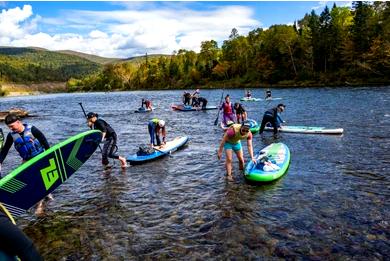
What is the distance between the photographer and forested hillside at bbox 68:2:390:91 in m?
74.1

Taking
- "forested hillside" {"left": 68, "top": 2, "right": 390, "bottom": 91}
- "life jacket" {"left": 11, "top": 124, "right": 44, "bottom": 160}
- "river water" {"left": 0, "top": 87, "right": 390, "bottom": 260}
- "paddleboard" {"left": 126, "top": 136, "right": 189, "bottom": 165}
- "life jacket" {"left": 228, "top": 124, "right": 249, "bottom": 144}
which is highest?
"forested hillside" {"left": 68, "top": 2, "right": 390, "bottom": 91}

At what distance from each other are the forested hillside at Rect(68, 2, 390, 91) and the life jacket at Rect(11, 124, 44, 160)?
7125cm

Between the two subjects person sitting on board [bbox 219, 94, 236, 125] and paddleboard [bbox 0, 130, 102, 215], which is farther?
person sitting on board [bbox 219, 94, 236, 125]

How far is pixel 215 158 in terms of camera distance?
1698 cm

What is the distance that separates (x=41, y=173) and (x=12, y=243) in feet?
19.5

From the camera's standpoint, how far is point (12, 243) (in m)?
3.66

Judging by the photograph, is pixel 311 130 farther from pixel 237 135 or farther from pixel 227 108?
pixel 237 135

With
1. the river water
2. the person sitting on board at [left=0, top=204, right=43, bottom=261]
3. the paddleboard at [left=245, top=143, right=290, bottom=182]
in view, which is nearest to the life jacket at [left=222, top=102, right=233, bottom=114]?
the river water

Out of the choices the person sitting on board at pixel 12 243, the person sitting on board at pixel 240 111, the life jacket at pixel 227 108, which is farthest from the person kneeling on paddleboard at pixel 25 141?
the person sitting on board at pixel 240 111

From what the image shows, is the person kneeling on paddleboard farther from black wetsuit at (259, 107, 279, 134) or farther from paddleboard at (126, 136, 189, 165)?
black wetsuit at (259, 107, 279, 134)

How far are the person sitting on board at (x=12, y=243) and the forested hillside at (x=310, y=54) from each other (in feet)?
246

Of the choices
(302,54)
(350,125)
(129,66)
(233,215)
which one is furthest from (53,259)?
(129,66)

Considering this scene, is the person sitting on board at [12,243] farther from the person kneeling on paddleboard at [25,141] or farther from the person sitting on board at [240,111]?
the person sitting on board at [240,111]

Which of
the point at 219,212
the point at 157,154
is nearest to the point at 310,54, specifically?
the point at 157,154
